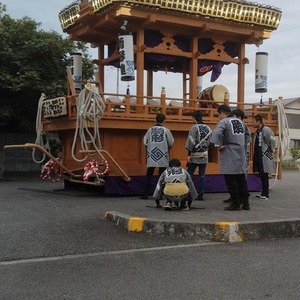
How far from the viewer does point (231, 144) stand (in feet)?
23.6

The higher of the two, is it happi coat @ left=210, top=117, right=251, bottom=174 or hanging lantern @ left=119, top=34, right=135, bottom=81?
hanging lantern @ left=119, top=34, right=135, bottom=81

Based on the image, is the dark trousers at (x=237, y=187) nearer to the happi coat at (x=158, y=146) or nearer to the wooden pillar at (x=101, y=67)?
the happi coat at (x=158, y=146)

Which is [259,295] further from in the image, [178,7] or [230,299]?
[178,7]

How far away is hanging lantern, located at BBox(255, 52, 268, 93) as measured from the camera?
12039mm

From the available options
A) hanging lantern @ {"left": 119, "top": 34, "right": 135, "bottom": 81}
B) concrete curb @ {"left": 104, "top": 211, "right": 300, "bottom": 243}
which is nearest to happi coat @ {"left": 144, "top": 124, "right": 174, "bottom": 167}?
hanging lantern @ {"left": 119, "top": 34, "right": 135, "bottom": 81}

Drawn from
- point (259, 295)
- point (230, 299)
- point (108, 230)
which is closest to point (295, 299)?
point (259, 295)

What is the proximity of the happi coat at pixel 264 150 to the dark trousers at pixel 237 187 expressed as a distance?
1976 millimetres

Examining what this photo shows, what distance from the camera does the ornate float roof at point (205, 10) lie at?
410 inches

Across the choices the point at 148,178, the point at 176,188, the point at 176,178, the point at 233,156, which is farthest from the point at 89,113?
the point at 233,156

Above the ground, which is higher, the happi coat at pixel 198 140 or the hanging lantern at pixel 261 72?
the hanging lantern at pixel 261 72

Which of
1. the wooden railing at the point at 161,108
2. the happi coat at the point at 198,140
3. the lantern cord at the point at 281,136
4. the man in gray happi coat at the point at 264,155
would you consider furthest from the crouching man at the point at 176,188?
the lantern cord at the point at 281,136

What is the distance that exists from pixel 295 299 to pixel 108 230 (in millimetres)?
3084

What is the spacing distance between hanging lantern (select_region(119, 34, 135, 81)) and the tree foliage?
4876 millimetres

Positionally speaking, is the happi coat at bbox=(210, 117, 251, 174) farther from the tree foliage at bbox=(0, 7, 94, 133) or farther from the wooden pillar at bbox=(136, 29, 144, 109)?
the tree foliage at bbox=(0, 7, 94, 133)
